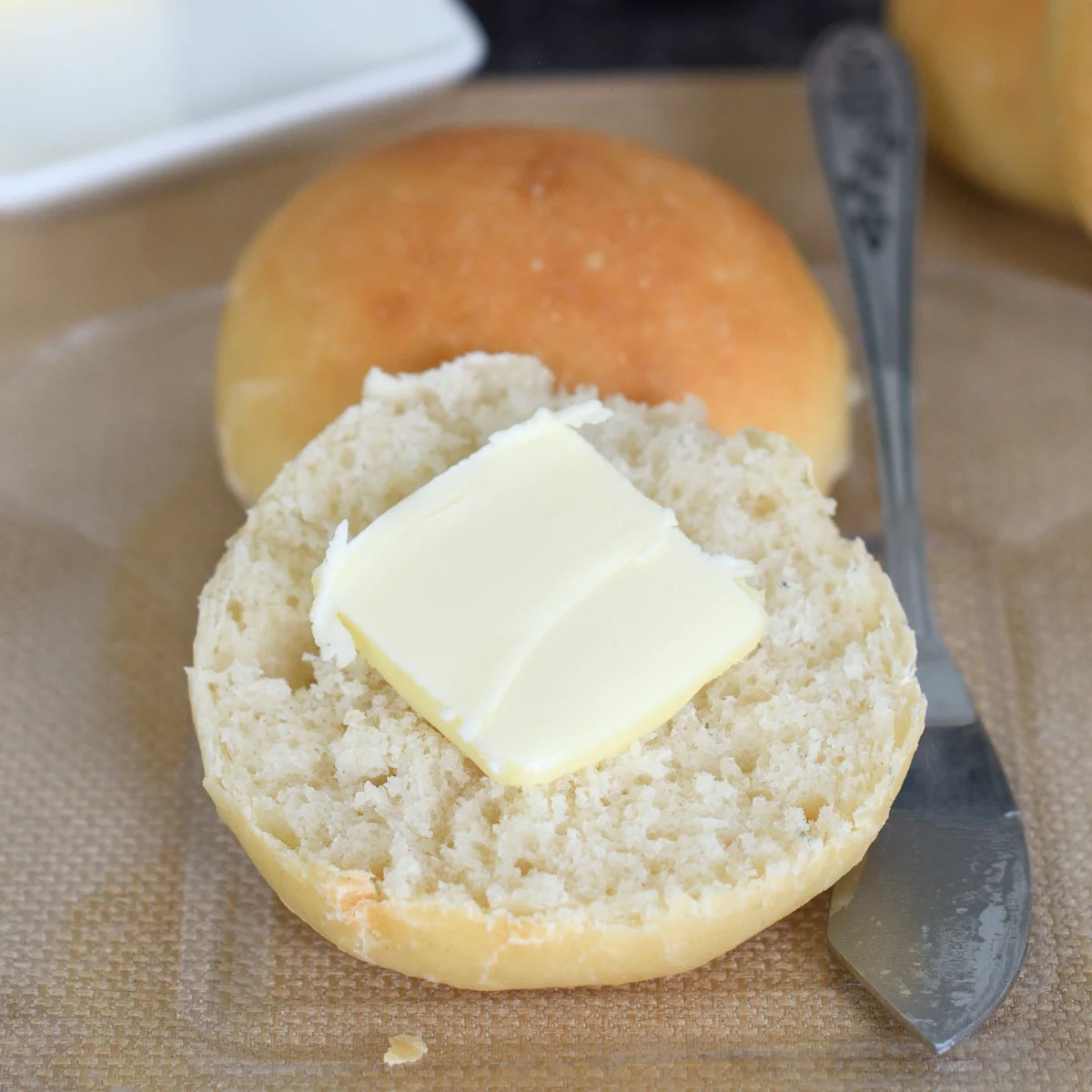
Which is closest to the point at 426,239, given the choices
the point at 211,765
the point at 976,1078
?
the point at 211,765

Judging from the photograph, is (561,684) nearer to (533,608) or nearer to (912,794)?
(533,608)

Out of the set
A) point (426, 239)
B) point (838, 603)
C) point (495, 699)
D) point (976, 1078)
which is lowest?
point (976, 1078)

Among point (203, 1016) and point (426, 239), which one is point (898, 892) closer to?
point (203, 1016)

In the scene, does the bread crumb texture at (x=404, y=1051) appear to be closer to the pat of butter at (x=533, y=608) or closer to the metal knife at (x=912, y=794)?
the pat of butter at (x=533, y=608)

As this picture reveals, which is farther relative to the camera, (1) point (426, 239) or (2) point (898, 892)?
(1) point (426, 239)

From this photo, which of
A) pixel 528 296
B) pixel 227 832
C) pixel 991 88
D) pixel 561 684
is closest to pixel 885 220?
pixel 991 88

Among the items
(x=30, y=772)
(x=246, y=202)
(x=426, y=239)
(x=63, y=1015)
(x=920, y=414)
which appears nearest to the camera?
(x=63, y=1015)

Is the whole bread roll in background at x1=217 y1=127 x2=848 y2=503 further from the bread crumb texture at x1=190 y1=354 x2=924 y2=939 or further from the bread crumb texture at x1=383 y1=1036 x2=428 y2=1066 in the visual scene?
the bread crumb texture at x1=383 y1=1036 x2=428 y2=1066
